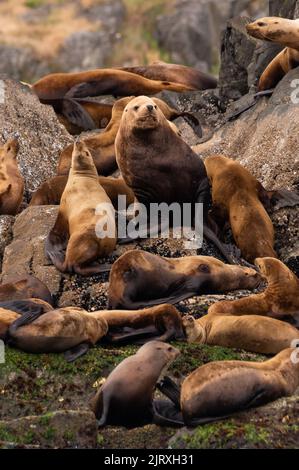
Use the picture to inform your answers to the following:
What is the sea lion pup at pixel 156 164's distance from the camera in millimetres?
12930

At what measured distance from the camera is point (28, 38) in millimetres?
53281

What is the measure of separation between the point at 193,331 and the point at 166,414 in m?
1.60

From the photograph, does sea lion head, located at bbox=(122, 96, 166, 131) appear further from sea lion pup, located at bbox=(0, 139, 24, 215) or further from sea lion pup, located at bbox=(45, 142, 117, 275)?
sea lion pup, located at bbox=(0, 139, 24, 215)

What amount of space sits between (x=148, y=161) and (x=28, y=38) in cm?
4115

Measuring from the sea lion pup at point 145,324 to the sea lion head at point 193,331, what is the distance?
0.15ft

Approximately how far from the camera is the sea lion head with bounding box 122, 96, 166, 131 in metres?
12.8

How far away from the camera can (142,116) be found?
503 inches

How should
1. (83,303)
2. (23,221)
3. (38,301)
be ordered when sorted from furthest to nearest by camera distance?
(23,221)
(83,303)
(38,301)

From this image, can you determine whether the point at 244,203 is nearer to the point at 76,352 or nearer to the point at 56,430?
the point at 76,352

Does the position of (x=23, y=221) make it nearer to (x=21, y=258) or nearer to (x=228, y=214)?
(x=21, y=258)

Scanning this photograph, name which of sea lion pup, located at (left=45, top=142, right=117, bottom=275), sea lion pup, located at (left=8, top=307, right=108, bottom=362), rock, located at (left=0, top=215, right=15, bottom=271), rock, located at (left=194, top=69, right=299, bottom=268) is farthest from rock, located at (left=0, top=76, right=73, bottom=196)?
sea lion pup, located at (left=8, top=307, right=108, bottom=362)

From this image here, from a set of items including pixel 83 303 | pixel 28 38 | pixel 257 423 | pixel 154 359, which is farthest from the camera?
pixel 28 38

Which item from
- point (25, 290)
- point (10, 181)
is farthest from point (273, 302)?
point (10, 181)
